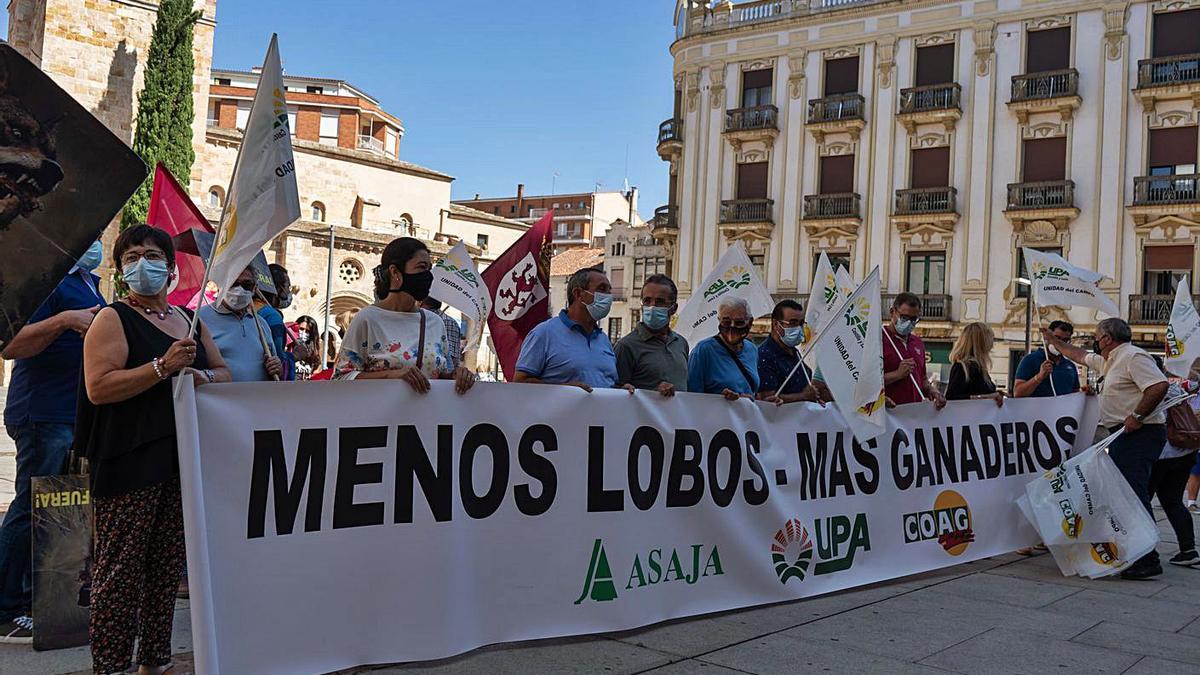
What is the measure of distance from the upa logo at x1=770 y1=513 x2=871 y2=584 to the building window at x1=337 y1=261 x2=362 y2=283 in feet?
141

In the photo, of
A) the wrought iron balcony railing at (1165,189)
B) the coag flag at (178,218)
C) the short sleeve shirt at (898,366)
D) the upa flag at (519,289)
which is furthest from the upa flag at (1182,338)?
the wrought iron balcony railing at (1165,189)

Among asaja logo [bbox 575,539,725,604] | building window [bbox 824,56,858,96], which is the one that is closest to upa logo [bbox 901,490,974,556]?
asaja logo [bbox 575,539,725,604]

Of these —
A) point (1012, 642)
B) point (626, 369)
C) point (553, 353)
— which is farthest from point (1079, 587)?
point (553, 353)

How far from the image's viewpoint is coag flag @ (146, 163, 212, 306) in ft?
23.1

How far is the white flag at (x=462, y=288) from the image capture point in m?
9.41

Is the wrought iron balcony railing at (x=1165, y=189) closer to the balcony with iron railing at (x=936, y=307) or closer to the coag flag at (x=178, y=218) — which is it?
the balcony with iron railing at (x=936, y=307)

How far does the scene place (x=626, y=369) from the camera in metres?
6.25

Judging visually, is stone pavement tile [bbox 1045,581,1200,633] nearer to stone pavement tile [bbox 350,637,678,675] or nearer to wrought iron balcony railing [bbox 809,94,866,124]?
stone pavement tile [bbox 350,637,678,675]

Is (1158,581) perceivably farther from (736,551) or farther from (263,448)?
(263,448)

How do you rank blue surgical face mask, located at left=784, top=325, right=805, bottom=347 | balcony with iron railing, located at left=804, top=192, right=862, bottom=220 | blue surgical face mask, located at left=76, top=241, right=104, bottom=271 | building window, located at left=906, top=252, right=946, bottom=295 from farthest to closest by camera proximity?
1. balcony with iron railing, located at left=804, top=192, right=862, bottom=220
2. building window, located at left=906, top=252, right=946, bottom=295
3. blue surgical face mask, located at left=784, top=325, right=805, bottom=347
4. blue surgical face mask, located at left=76, top=241, right=104, bottom=271

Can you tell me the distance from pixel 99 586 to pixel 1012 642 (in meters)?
4.28

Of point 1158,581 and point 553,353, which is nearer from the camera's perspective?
point 553,353

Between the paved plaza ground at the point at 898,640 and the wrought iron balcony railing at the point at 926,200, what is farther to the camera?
the wrought iron balcony railing at the point at 926,200

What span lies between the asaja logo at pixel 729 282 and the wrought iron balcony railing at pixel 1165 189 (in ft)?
85.7
